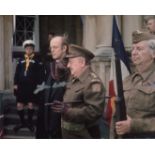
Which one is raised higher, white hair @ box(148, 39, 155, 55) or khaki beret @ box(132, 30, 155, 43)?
khaki beret @ box(132, 30, 155, 43)

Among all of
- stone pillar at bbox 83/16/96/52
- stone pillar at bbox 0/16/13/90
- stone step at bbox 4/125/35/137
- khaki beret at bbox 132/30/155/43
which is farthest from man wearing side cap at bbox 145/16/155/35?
stone step at bbox 4/125/35/137

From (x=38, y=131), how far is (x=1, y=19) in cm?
125

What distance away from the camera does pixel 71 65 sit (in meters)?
7.97

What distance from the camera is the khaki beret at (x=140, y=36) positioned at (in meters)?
7.88

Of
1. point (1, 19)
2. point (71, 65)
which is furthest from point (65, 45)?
point (1, 19)

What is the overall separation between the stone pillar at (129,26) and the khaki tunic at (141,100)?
0.35 metres

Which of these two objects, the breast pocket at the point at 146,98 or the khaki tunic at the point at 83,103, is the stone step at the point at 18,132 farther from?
the breast pocket at the point at 146,98

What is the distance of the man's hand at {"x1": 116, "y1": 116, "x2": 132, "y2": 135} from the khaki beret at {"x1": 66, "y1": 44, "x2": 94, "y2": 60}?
0.76m

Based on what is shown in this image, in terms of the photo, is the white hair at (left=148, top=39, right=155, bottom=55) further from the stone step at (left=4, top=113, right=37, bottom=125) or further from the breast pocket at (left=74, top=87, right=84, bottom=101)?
A: the stone step at (left=4, top=113, right=37, bottom=125)

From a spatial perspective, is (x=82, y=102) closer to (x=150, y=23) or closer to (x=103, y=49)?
(x=103, y=49)

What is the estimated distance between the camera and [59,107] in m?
7.90

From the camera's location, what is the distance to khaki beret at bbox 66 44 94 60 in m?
7.89

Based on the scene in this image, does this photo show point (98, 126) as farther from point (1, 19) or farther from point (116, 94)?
point (1, 19)

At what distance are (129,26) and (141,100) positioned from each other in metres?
0.79
